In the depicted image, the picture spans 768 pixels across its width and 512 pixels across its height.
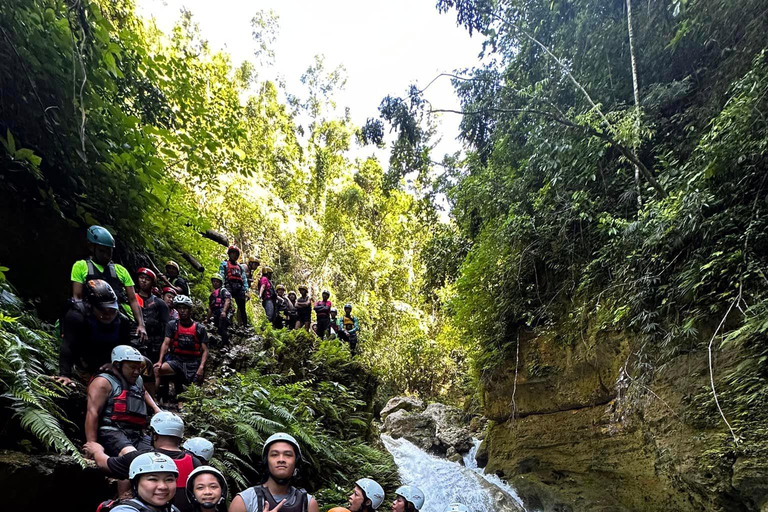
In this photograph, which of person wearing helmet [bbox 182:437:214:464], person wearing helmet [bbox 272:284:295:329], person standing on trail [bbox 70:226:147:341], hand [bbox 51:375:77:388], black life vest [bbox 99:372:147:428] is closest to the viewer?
black life vest [bbox 99:372:147:428]

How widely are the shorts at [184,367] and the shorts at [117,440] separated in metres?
2.31

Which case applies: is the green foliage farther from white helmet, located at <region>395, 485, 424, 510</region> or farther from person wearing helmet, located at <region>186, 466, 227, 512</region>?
white helmet, located at <region>395, 485, 424, 510</region>

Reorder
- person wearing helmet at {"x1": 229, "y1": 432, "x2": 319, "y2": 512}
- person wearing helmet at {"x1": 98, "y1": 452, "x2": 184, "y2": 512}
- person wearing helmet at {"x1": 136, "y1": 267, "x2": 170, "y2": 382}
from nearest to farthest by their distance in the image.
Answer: person wearing helmet at {"x1": 98, "y1": 452, "x2": 184, "y2": 512} → person wearing helmet at {"x1": 229, "y1": 432, "x2": 319, "y2": 512} → person wearing helmet at {"x1": 136, "y1": 267, "x2": 170, "y2": 382}

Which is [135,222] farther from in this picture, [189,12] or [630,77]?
[189,12]

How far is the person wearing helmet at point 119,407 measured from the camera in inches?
118

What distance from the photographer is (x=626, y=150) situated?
22.0 ft

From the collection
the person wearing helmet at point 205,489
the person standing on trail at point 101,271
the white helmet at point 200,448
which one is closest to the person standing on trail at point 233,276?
the person standing on trail at point 101,271

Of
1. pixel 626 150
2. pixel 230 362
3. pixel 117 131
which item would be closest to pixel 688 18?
pixel 626 150

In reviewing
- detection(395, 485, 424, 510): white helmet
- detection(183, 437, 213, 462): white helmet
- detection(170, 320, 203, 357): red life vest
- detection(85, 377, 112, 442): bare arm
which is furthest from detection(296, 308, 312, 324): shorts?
detection(85, 377, 112, 442): bare arm

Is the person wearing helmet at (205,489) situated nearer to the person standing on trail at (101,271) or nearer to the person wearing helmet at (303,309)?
the person standing on trail at (101,271)

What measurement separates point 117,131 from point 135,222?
1386mm

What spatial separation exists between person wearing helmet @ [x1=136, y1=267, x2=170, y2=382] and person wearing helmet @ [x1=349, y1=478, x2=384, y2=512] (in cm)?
346

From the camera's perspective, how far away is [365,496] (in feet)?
13.6

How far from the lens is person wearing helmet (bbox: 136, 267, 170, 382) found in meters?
5.54
